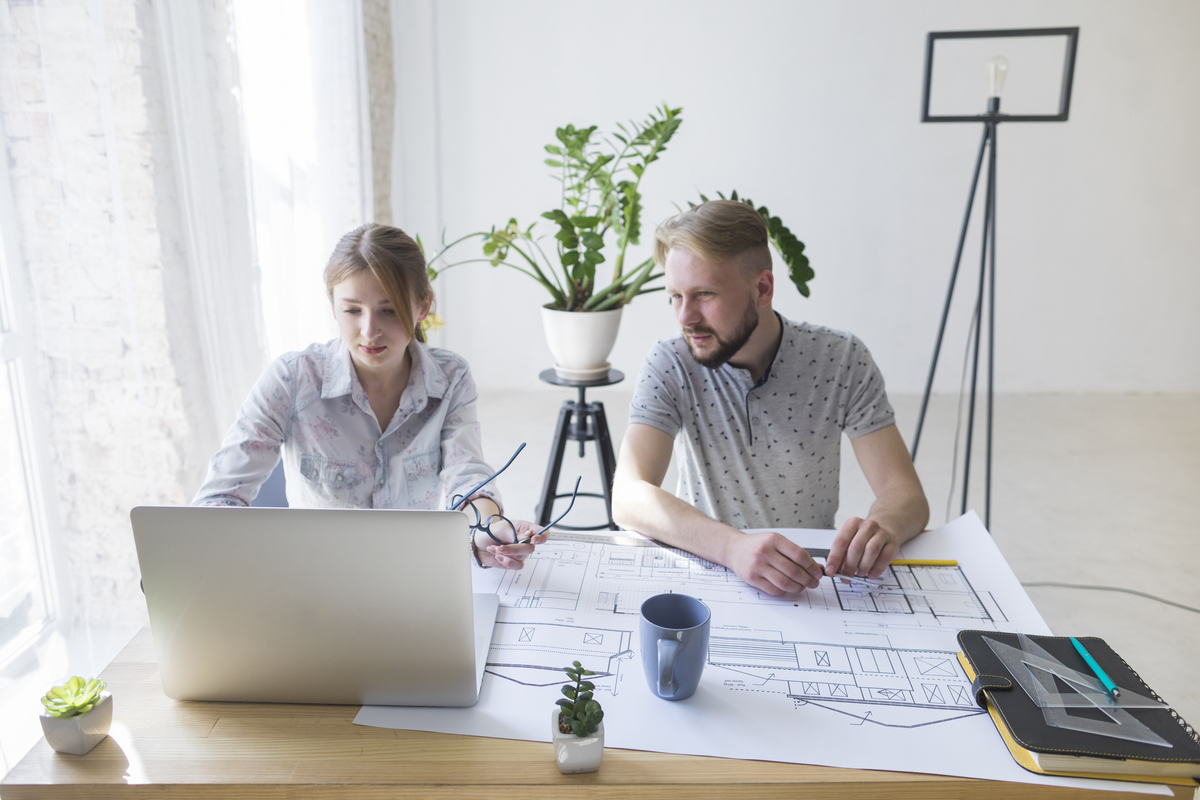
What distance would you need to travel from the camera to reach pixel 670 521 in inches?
47.3

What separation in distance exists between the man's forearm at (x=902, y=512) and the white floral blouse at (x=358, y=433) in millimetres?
633

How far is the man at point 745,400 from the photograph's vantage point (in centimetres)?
142

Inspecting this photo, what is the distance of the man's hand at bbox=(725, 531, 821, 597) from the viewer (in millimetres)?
1040

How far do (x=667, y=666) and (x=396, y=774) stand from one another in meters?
0.28

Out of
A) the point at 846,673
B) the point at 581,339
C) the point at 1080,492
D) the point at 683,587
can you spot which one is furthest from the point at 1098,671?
the point at 1080,492

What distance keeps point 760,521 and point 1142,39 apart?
13.3ft

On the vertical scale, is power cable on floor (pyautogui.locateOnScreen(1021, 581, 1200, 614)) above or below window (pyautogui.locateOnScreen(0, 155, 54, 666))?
below

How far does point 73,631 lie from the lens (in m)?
1.67

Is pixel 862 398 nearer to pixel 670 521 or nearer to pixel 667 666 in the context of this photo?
pixel 670 521

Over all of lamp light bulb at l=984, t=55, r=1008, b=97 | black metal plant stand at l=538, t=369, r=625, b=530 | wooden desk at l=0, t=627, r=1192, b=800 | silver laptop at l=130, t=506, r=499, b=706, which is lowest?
black metal plant stand at l=538, t=369, r=625, b=530

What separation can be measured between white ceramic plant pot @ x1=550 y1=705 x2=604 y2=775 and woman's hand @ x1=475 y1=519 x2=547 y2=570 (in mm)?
385

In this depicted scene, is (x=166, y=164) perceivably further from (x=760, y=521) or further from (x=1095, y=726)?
(x=1095, y=726)

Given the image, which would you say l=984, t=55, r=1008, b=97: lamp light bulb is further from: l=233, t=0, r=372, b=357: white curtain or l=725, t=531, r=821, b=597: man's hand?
l=233, t=0, r=372, b=357: white curtain

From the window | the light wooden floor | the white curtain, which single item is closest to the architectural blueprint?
the window
